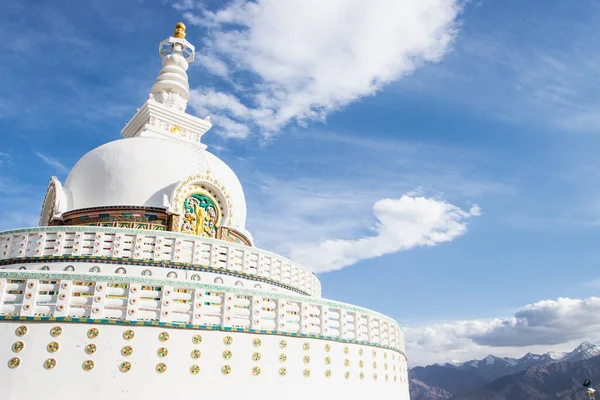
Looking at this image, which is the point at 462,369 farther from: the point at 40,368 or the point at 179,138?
the point at 40,368

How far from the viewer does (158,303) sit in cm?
966

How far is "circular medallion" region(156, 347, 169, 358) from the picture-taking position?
30.0ft

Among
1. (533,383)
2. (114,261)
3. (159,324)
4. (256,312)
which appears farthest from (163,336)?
(533,383)

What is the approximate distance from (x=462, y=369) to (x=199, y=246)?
13372 cm

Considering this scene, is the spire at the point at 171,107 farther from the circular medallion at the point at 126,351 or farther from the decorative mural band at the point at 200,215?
the circular medallion at the point at 126,351

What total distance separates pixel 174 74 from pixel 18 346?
17862mm

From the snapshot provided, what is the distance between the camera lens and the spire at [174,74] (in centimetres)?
2367

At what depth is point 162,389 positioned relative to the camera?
8945mm

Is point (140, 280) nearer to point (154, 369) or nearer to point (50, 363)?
point (154, 369)

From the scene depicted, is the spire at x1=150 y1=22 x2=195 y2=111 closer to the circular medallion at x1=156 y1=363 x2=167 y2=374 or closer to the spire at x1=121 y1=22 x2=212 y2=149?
the spire at x1=121 y1=22 x2=212 y2=149

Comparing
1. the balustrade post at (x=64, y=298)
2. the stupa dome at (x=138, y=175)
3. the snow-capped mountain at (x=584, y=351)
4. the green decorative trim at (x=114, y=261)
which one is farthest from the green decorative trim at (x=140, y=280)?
the snow-capped mountain at (x=584, y=351)

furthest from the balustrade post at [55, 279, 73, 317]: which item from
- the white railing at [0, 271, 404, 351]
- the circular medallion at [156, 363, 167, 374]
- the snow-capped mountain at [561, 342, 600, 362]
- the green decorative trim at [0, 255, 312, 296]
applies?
the snow-capped mountain at [561, 342, 600, 362]

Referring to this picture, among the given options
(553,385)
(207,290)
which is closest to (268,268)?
(207,290)

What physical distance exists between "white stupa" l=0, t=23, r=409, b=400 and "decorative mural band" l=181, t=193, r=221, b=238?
0.13 ft
